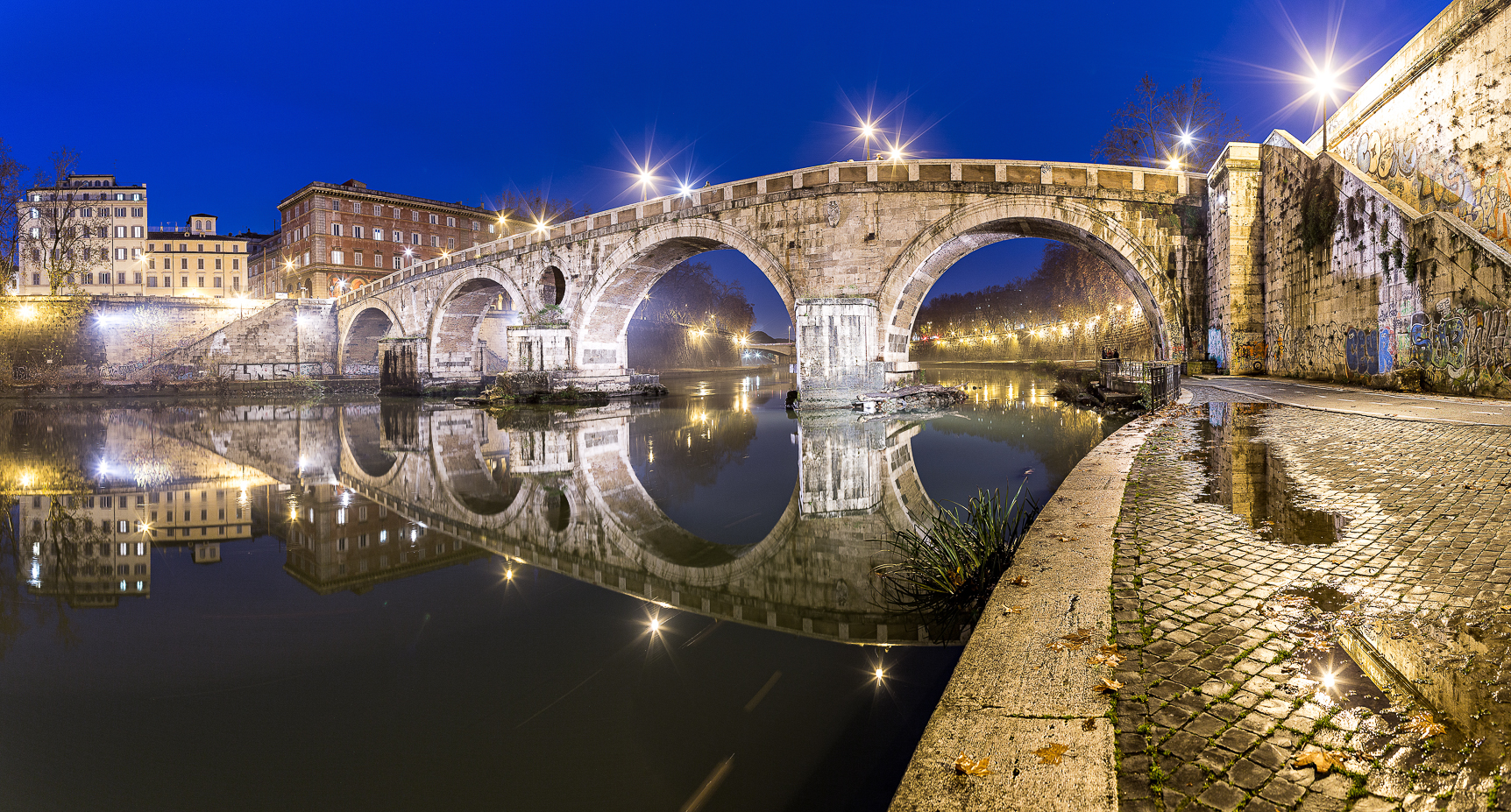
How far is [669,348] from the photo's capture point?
52219mm

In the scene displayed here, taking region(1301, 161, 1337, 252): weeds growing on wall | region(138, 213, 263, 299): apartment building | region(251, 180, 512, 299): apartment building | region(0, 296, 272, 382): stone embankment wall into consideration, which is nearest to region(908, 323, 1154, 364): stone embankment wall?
region(1301, 161, 1337, 252): weeds growing on wall

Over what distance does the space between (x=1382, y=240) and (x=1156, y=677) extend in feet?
46.9

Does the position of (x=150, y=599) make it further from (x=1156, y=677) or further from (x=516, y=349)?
(x=516, y=349)

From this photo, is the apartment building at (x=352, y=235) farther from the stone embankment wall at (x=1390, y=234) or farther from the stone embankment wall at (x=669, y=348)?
the stone embankment wall at (x=1390, y=234)

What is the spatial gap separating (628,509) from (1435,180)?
55.7 ft

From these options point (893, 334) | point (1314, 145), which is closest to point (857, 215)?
point (893, 334)

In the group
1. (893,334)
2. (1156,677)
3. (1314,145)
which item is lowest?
(1156,677)

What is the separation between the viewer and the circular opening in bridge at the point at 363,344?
37781 millimetres

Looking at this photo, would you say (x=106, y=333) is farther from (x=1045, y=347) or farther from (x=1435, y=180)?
(x=1045, y=347)

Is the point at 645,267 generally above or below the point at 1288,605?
above

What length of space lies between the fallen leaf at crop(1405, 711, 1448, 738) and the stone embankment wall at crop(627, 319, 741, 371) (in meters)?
46.1

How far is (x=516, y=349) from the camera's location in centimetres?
2147

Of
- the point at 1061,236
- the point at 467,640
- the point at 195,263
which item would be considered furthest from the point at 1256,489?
the point at 195,263

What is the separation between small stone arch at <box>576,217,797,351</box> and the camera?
704 inches
